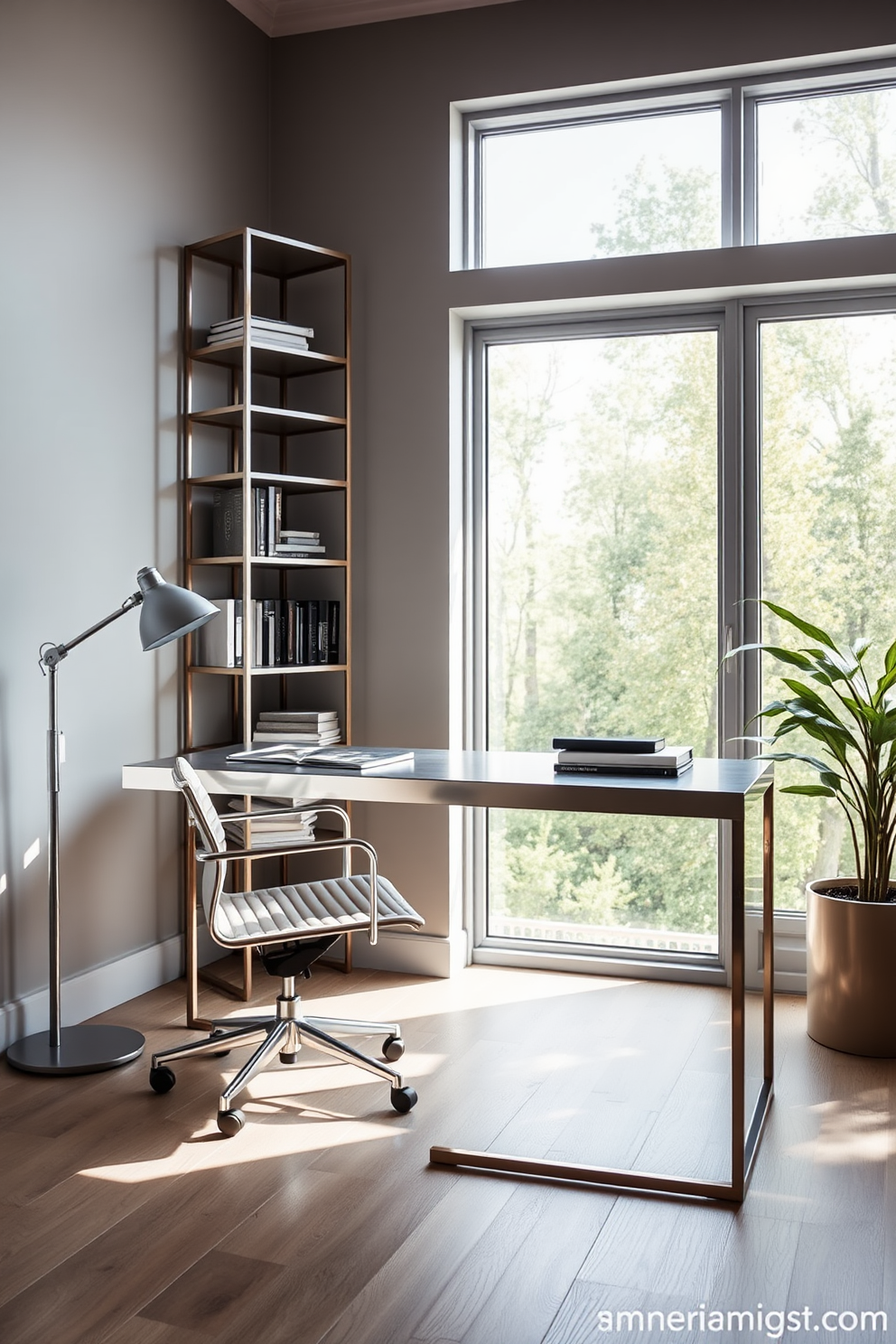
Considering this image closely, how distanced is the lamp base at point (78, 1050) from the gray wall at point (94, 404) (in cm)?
10

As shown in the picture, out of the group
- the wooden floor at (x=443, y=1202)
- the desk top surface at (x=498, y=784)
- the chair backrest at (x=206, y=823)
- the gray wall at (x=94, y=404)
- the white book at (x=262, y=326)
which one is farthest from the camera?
the white book at (x=262, y=326)

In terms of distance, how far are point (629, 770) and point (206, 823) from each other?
0.95 m

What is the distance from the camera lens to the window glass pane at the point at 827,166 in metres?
3.73

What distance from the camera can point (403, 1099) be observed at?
2.84 meters

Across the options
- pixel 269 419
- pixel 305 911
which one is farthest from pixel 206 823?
pixel 269 419

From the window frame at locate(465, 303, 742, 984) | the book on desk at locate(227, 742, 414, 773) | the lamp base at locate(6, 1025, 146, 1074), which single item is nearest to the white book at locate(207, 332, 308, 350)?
the window frame at locate(465, 303, 742, 984)

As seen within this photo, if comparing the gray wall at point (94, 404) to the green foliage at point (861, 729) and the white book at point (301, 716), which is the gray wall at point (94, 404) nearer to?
the white book at point (301, 716)

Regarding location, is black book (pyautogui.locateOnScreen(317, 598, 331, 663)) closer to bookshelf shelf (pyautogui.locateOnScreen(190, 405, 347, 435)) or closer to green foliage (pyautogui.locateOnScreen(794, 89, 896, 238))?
bookshelf shelf (pyautogui.locateOnScreen(190, 405, 347, 435))

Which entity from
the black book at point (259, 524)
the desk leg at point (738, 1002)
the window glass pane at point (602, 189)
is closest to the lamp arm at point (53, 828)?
the black book at point (259, 524)

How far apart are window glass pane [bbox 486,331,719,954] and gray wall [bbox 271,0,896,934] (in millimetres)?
240

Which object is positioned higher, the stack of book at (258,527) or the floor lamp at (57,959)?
the stack of book at (258,527)

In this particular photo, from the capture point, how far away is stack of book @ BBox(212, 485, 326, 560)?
3.90 meters

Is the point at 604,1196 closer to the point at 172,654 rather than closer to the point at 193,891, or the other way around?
the point at 193,891

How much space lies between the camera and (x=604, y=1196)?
2451 millimetres
